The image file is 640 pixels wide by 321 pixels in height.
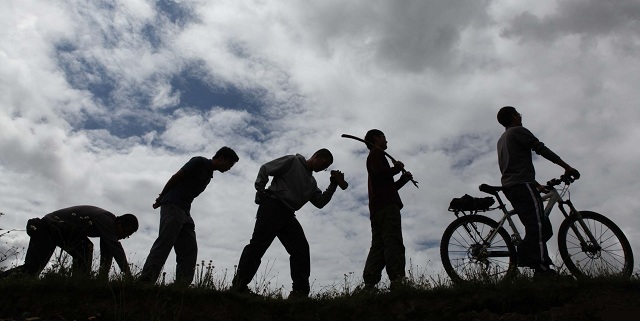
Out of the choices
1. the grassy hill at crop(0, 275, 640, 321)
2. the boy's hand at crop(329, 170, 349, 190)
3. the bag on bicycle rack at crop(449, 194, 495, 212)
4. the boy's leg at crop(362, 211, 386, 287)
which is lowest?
the grassy hill at crop(0, 275, 640, 321)

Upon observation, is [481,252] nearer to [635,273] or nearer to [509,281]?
[509,281]

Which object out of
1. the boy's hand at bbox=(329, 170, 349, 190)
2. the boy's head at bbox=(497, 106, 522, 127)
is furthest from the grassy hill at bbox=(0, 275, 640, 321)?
the boy's head at bbox=(497, 106, 522, 127)

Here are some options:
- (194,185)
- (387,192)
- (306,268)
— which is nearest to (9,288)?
(194,185)

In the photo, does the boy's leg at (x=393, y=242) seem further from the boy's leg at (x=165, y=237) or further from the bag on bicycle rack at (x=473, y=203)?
the boy's leg at (x=165, y=237)

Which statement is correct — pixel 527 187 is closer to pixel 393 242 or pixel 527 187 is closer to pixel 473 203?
pixel 473 203

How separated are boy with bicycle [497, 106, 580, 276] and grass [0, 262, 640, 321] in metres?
0.44

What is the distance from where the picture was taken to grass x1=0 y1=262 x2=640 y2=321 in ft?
16.7

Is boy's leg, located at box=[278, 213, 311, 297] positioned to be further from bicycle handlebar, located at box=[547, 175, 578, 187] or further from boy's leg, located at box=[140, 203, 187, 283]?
bicycle handlebar, located at box=[547, 175, 578, 187]

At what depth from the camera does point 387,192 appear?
6.80 meters

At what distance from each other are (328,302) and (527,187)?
2.49 m

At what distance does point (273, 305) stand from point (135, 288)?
54.0 inches

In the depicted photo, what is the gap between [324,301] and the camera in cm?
573

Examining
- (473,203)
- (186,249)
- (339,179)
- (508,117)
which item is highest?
(508,117)

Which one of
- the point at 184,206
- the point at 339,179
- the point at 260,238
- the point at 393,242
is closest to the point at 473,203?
the point at 393,242
